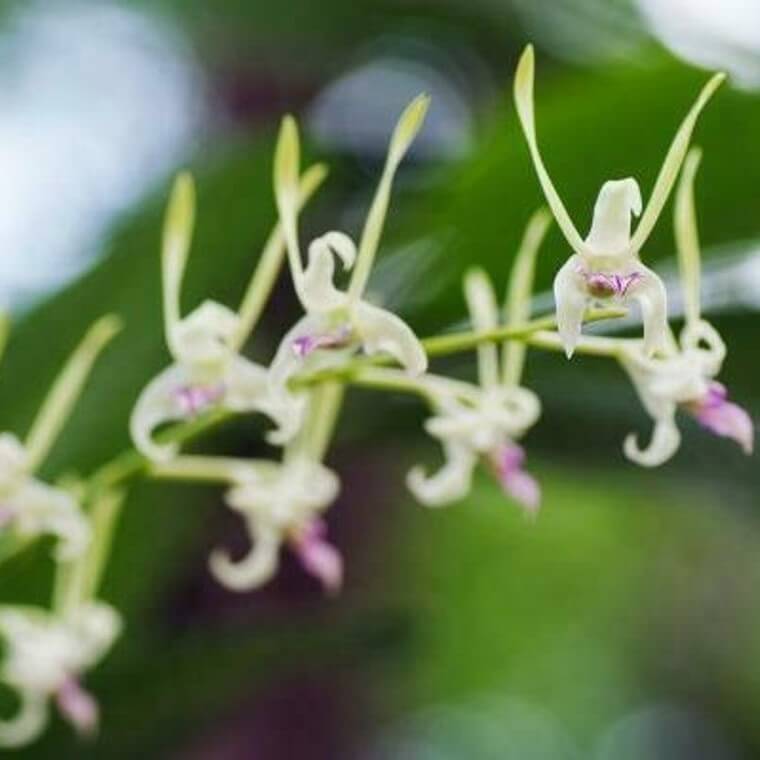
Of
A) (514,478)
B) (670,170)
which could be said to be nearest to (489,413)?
(514,478)

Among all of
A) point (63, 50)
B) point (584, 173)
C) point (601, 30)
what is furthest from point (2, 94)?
point (584, 173)

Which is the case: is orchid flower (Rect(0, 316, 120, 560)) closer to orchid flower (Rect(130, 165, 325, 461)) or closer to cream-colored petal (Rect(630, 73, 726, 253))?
orchid flower (Rect(130, 165, 325, 461))

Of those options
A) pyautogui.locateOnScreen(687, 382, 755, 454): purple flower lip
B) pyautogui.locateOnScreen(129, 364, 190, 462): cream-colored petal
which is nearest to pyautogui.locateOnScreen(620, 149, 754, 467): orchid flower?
pyautogui.locateOnScreen(687, 382, 755, 454): purple flower lip

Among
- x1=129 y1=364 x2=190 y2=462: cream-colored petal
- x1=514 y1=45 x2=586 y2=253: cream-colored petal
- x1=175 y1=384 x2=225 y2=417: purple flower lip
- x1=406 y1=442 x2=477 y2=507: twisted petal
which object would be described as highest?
x1=514 y1=45 x2=586 y2=253: cream-colored petal

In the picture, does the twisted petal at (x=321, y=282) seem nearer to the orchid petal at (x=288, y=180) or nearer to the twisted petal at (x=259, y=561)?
the orchid petal at (x=288, y=180)

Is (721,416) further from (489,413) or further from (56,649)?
(56,649)
